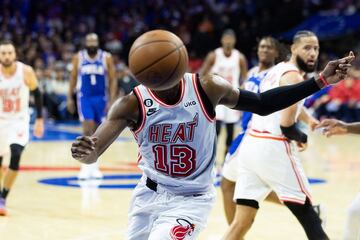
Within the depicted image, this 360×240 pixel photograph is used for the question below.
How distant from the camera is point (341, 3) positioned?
25562 millimetres

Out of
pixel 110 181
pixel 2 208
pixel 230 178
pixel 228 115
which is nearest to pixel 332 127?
pixel 230 178

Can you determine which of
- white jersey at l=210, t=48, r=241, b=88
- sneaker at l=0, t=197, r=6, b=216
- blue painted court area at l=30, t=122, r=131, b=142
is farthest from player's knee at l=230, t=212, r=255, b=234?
blue painted court area at l=30, t=122, r=131, b=142

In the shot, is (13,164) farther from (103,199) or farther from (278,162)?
(278,162)

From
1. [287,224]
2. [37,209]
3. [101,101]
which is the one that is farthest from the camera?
[101,101]

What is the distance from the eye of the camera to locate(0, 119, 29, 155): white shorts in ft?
27.7

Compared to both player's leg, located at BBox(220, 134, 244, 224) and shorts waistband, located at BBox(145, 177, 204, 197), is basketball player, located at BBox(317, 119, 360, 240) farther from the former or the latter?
player's leg, located at BBox(220, 134, 244, 224)

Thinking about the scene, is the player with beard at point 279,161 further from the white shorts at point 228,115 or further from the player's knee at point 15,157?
the white shorts at point 228,115

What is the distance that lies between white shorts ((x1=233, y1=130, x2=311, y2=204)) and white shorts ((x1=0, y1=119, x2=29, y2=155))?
3.36 m

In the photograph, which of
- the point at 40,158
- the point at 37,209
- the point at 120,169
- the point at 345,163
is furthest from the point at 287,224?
the point at 40,158

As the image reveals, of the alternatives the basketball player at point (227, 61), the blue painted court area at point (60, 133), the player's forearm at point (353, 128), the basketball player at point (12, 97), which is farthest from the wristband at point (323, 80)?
the blue painted court area at point (60, 133)

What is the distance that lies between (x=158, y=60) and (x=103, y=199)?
542 centimetres

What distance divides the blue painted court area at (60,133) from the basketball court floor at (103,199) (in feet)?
7.82

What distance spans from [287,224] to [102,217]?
1903 mm

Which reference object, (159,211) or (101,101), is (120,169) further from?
(159,211)
